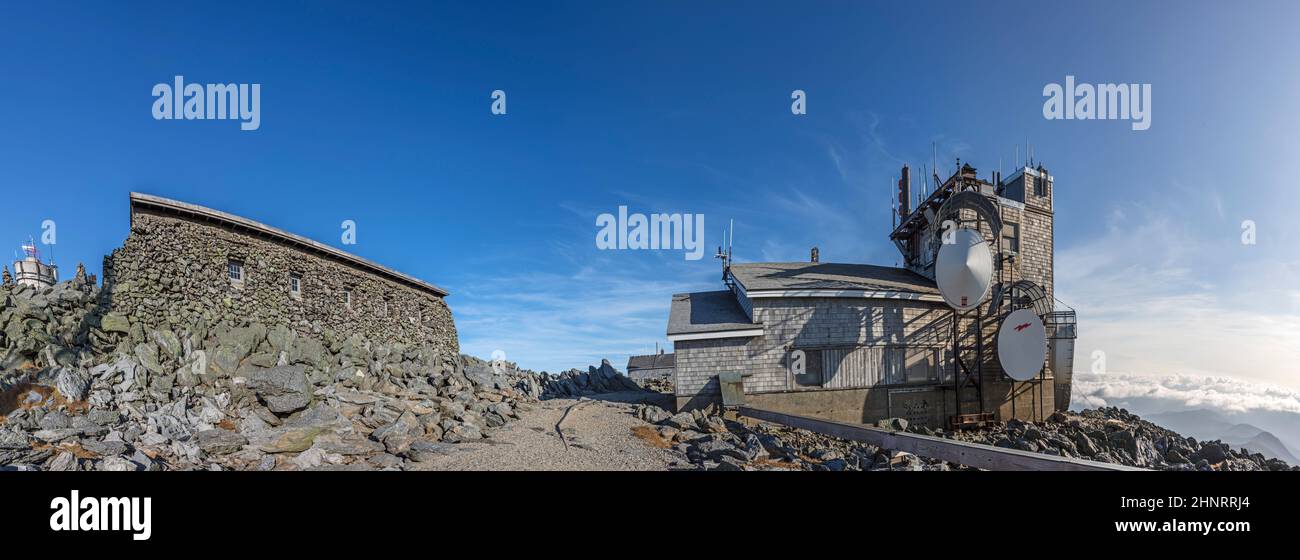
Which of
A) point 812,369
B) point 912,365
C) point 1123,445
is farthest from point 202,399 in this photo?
point 1123,445

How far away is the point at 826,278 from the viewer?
21.8m

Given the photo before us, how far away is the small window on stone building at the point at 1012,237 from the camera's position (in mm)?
23625

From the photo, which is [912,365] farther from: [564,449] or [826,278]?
[564,449]

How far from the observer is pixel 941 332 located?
70.6 ft

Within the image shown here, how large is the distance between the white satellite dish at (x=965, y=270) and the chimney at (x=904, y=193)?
1025 cm

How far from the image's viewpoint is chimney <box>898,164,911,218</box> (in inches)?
1117

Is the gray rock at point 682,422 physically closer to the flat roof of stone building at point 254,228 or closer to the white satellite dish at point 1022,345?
the white satellite dish at point 1022,345

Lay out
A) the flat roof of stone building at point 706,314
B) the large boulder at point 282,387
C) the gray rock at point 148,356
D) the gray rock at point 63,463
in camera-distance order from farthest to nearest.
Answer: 1. the flat roof of stone building at point 706,314
2. the gray rock at point 148,356
3. the large boulder at point 282,387
4. the gray rock at point 63,463

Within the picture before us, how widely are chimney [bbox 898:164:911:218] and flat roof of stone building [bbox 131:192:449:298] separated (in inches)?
1167

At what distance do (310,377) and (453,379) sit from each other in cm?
523

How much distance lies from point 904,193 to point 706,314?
16.5 metres

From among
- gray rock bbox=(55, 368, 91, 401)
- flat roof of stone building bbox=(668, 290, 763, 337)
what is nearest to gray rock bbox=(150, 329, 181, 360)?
gray rock bbox=(55, 368, 91, 401)

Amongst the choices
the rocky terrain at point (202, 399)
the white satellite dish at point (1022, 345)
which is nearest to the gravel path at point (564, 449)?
the rocky terrain at point (202, 399)
